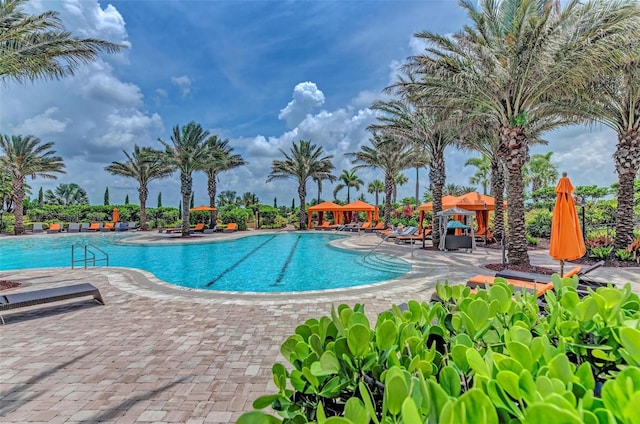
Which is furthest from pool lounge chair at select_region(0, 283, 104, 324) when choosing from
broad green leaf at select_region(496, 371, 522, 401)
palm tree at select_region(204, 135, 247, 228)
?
palm tree at select_region(204, 135, 247, 228)

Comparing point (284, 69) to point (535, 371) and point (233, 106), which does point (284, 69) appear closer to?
point (233, 106)

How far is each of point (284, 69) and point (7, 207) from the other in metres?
41.7

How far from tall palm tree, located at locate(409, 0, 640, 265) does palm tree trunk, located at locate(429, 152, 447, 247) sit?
4.18m

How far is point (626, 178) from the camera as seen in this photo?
36.1 feet

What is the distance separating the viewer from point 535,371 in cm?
115

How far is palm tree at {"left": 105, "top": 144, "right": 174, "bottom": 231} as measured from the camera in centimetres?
3144

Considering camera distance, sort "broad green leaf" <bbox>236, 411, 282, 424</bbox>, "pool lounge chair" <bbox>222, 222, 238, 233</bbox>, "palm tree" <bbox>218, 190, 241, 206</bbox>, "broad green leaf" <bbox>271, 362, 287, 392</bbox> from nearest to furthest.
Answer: "broad green leaf" <bbox>236, 411, 282, 424</bbox>, "broad green leaf" <bbox>271, 362, 287, 392</bbox>, "pool lounge chair" <bbox>222, 222, 238, 233</bbox>, "palm tree" <bbox>218, 190, 241, 206</bbox>

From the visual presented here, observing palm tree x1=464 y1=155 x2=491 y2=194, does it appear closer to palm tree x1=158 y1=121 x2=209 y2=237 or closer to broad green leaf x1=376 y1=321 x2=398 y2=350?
palm tree x1=158 y1=121 x2=209 y2=237

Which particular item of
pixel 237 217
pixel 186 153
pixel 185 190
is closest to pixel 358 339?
pixel 186 153

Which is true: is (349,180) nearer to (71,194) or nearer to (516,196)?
(516,196)

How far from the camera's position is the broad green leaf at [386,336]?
4.55 ft

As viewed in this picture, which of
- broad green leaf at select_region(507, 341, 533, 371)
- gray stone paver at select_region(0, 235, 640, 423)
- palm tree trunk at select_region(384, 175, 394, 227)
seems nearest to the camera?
broad green leaf at select_region(507, 341, 533, 371)

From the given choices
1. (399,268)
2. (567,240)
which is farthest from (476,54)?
(399,268)

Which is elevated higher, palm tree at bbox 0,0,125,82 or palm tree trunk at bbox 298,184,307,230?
palm tree at bbox 0,0,125,82
